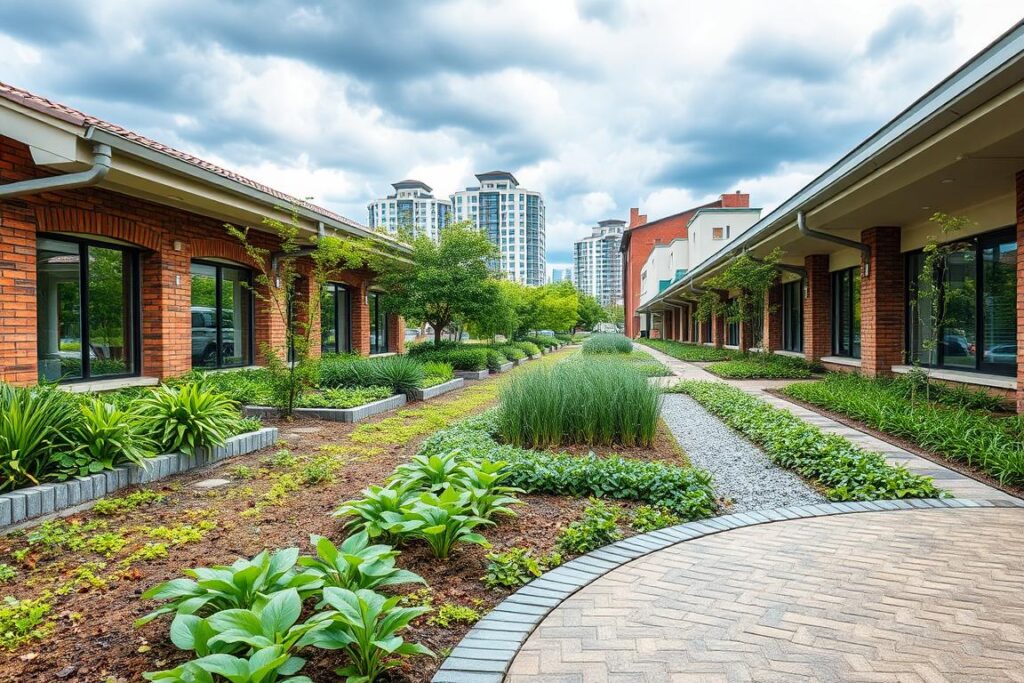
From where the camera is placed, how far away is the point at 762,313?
62.6 feet

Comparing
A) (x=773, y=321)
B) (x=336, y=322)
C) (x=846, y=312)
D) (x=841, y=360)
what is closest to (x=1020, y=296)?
(x=841, y=360)

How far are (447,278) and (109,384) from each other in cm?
791

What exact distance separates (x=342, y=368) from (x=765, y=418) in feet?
23.1

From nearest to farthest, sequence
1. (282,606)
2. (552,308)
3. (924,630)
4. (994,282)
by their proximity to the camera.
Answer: (282,606) → (924,630) → (994,282) → (552,308)

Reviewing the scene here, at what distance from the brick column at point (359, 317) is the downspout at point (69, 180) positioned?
9614 mm

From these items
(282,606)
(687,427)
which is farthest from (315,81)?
(282,606)

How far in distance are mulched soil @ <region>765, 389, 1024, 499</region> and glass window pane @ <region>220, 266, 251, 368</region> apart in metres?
9.60

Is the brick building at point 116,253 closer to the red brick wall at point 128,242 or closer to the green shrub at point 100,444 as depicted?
the red brick wall at point 128,242

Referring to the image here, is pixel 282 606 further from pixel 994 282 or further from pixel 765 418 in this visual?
pixel 994 282

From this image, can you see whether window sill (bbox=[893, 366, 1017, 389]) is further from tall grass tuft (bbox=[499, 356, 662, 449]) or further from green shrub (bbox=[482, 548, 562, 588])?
green shrub (bbox=[482, 548, 562, 588])

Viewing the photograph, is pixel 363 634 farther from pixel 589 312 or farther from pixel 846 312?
pixel 589 312

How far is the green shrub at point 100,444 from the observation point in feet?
14.1

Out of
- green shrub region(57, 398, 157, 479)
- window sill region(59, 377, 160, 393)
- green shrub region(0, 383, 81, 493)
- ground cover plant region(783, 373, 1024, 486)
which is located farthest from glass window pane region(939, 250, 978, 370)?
window sill region(59, 377, 160, 393)

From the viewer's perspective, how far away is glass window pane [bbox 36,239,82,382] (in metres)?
6.90
